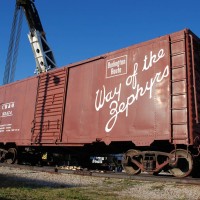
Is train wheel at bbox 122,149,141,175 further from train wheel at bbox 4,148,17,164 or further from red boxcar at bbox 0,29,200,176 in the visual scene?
train wheel at bbox 4,148,17,164

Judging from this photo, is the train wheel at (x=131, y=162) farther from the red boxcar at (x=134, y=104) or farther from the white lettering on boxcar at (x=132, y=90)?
the white lettering on boxcar at (x=132, y=90)

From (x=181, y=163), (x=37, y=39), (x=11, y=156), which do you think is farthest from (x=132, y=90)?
(x=37, y=39)

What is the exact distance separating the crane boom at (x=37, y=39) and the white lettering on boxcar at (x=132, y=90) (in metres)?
9.85

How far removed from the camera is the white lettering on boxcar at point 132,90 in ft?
28.1

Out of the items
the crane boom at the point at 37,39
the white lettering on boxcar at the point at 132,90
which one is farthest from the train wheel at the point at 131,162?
the crane boom at the point at 37,39

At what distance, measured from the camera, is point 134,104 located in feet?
28.9

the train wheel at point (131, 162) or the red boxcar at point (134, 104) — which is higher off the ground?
the red boxcar at point (134, 104)

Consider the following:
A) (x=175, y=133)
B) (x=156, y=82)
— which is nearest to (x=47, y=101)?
(x=156, y=82)

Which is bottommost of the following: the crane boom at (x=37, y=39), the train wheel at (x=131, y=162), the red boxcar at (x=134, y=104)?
the train wheel at (x=131, y=162)

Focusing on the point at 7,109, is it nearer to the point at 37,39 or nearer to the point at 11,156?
the point at 11,156

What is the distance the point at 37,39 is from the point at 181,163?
13.9 m

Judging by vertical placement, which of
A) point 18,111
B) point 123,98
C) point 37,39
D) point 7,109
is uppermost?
point 37,39

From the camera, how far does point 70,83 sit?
1113 centimetres

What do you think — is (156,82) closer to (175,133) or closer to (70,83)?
(175,133)
